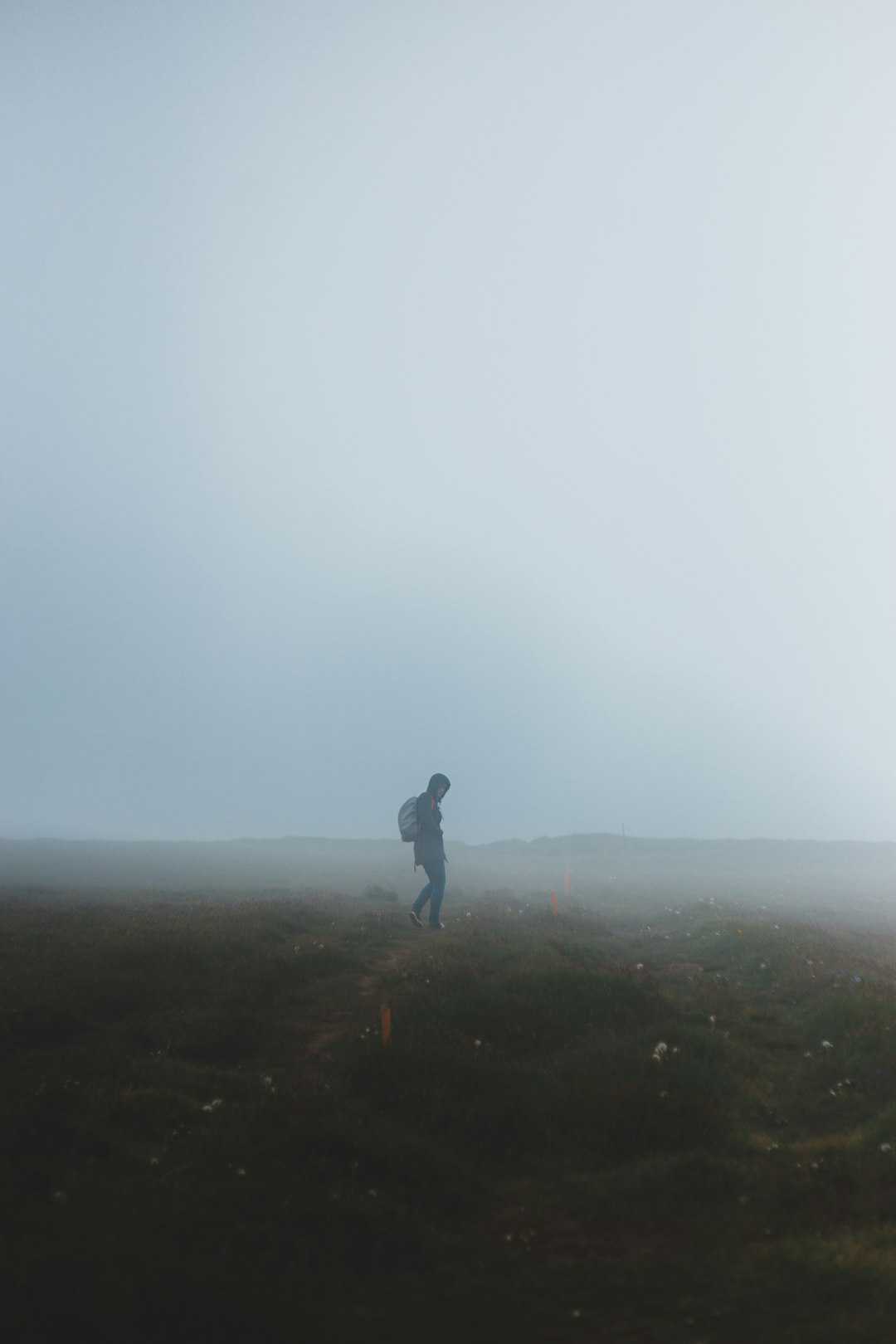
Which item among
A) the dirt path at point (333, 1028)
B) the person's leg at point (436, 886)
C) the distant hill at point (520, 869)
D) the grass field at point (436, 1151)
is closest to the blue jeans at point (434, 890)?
the person's leg at point (436, 886)

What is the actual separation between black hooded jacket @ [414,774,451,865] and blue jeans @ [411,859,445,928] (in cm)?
20

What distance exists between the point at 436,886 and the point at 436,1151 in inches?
634

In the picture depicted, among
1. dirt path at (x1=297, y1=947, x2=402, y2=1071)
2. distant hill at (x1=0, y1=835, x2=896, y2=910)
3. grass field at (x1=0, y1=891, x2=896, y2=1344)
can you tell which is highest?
grass field at (x1=0, y1=891, x2=896, y2=1344)

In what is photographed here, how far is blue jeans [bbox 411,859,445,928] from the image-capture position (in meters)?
23.7

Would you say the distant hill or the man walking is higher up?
the man walking

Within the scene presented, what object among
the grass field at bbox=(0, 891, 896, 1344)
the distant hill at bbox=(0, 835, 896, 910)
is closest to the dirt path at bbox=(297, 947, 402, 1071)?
the grass field at bbox=(0, 891, 896, 1344)

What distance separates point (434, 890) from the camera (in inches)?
953

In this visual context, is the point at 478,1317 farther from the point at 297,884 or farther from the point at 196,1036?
the point at 297,884

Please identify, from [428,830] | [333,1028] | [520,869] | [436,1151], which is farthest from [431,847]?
[520,869]

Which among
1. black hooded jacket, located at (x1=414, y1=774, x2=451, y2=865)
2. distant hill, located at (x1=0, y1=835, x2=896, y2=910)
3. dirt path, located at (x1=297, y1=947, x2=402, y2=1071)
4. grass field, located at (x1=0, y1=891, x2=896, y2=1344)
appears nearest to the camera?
grass field, located at (x1=0, y1=891, x2=896, y2=1344)

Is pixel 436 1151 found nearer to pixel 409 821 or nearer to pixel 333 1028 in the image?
pixel 333 1028

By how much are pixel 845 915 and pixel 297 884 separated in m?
27.9

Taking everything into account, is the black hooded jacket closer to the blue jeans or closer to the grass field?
the blue jeans

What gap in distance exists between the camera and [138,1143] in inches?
299
